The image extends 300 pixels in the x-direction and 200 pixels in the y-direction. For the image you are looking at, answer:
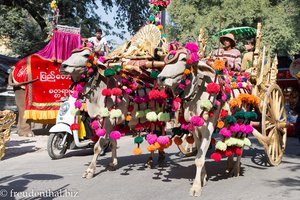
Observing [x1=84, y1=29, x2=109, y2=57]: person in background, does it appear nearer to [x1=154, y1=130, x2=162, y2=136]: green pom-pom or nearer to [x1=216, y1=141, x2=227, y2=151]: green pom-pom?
[x1=154, y1=130, x2=162, y2=136]: green pom-pom

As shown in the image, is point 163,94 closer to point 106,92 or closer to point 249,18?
point 106,92

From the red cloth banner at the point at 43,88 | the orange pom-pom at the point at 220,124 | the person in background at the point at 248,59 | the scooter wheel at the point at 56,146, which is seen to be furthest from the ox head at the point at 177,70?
the red cloth banner at the point at 43,88

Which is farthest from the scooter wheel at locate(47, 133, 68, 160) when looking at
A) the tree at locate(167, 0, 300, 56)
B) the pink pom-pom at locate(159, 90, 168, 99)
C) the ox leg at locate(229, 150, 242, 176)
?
the tree at locate(167, 0, 300, 56)

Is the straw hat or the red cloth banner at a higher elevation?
the straw hat

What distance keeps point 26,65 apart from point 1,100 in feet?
30.4

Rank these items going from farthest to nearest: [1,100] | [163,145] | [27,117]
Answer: [1,100] → [27,117] → [163,145]

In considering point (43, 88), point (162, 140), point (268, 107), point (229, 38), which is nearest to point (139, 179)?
point (162, 140)

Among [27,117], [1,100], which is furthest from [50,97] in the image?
[1,100]

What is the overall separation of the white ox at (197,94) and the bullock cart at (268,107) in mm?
893

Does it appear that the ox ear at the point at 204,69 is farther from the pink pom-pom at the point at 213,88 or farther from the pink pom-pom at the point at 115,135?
the pink pom-pom at the point at 115,135

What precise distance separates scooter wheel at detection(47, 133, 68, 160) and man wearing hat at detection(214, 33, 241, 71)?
12.9 feet

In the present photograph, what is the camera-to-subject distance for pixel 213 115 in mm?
5922

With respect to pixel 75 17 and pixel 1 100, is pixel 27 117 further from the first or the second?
pixel 1 100

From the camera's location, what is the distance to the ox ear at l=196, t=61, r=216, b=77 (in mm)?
5758
